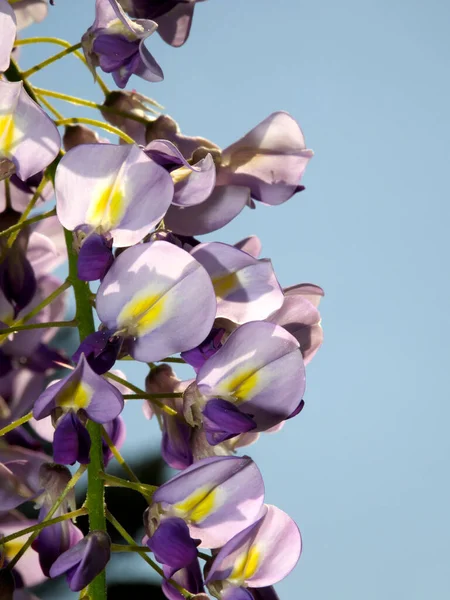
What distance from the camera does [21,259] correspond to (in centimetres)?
51

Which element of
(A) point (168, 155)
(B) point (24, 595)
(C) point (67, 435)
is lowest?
(B) point (24, 595)

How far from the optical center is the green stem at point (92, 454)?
1.43ft

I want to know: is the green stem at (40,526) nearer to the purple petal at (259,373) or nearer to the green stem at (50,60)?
the purple petal at (259,373)

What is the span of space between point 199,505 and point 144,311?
0.31 ft

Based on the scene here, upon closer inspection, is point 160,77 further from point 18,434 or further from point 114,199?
point 18,434

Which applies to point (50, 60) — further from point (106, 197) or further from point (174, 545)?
point (174, 545)

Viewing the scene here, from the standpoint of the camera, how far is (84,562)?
0.40m

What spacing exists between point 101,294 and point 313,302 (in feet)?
0.51

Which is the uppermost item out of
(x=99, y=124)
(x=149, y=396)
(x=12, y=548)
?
(x=99, y=124)

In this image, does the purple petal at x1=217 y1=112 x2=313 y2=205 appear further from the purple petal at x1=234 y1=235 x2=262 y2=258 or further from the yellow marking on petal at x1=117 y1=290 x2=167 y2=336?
the yellow marking on petal at x1=117 y1=290 x2=167 y2=336

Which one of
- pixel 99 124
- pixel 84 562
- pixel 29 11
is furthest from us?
pixel 29 11

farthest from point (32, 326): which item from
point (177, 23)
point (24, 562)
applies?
point (177, 23)

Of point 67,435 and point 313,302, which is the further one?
point 313,302

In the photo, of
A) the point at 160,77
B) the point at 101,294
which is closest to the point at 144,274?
the point at 101,294
